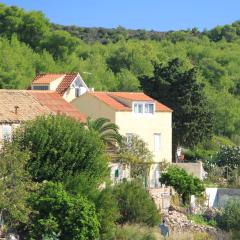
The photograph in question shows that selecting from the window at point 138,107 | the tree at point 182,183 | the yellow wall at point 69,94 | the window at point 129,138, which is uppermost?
the yellow wall at point 69,94

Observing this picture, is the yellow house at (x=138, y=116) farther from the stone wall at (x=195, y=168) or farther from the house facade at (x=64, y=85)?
the house facade at (x=64, y=85)

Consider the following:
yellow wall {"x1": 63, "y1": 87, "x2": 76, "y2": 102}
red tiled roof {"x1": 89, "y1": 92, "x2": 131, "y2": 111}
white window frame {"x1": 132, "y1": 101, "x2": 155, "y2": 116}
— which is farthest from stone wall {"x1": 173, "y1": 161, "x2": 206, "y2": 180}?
yellow wall {"x1": 63, "y1": 87, "x2": 76, "y2": 102}

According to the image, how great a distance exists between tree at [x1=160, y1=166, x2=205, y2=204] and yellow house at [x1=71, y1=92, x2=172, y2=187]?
1720 millimetres

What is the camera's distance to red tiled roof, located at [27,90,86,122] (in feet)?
180

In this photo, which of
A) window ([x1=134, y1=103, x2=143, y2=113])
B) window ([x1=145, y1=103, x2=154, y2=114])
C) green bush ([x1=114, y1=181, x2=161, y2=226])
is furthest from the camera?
window ([x1=145, y1=103, x2=154, y2=114])

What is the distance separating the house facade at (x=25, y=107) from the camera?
48.8 metres

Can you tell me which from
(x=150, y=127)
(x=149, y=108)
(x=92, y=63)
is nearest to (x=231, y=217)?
(x=150, y=127)

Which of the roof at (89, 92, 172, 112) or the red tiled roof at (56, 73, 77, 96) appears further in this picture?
the red tiled roof at (56, 73, 77, 96)

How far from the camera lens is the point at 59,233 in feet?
133

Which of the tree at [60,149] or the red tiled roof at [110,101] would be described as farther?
the red tiled roof at [110,101]

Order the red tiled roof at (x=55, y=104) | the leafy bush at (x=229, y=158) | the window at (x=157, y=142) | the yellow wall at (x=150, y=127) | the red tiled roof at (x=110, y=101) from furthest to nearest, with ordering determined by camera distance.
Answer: the leafy bush at (x=229, y=158)
the window at (x=157, y=142)
the yellow wall at (x=150, y=127)
the red tiled roof at (x=110, y=101)
the red tiled roof at (x=55, y=104)

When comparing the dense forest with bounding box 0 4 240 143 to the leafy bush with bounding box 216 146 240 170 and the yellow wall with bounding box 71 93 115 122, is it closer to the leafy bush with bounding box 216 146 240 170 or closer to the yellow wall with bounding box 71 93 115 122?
the leafy bush with bounding box 216 146 240 170

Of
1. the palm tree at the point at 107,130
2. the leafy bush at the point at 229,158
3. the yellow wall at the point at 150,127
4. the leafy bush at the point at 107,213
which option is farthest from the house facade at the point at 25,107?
the leafy bush at the point at 229,158

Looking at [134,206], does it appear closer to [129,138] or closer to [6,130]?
[6,130]
